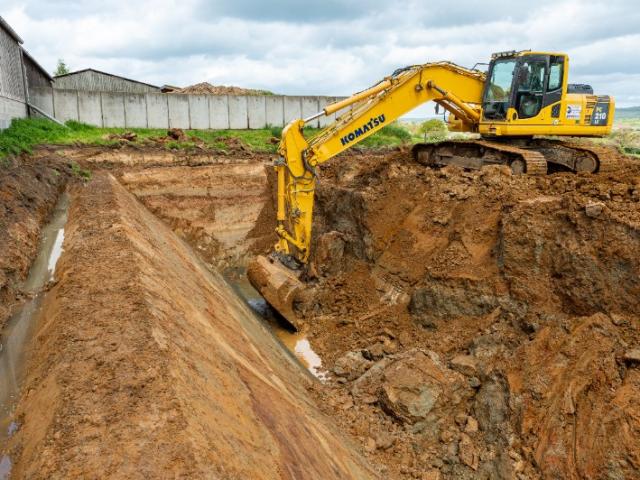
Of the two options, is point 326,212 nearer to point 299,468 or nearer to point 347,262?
point 347,262

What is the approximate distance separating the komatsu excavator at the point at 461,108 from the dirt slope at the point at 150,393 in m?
4.18

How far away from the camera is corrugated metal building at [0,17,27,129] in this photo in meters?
17.3

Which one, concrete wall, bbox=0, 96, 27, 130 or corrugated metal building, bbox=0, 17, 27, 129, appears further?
corrugated metal building, bbox=0, 17, 27, 129

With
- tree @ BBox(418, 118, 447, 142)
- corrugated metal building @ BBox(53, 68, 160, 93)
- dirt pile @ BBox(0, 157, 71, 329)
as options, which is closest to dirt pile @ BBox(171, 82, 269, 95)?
corrugated metal building @ BBox(53, 68, 160, 93)

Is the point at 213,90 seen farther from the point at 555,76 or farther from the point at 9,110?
the point at 555,76

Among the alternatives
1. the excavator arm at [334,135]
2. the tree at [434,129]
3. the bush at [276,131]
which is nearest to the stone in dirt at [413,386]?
the excavator arm at [334,135]

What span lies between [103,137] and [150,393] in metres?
17.3

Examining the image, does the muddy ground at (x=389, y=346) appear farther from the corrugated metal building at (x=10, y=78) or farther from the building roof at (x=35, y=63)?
the building roof at (x=35, y=63)

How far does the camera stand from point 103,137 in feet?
61.8

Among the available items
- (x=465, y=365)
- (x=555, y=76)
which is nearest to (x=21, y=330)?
(x=465, y=365)

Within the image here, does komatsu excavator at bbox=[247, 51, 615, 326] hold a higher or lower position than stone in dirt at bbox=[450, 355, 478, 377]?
higher

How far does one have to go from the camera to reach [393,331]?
10336mm

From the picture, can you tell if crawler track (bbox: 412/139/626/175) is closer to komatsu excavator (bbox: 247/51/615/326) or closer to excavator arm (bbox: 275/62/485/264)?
komatsu excavator (bbox: 247/51/615/326)

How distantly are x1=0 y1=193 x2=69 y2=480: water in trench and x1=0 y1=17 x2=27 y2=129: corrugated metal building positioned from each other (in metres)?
9.92
